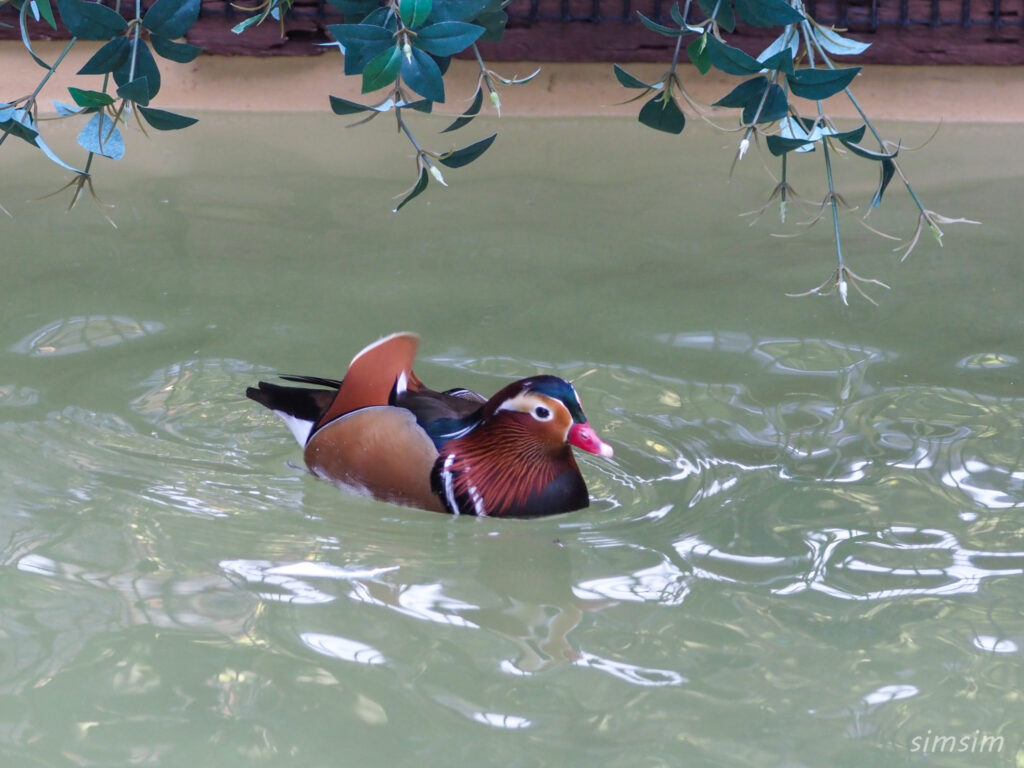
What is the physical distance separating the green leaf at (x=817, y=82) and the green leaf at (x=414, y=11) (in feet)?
1.91

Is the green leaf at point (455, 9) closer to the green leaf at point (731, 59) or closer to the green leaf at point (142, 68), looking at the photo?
the green leaf at point (731, 59)

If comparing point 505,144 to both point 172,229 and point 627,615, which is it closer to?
point 172,229

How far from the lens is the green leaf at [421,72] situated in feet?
6.36

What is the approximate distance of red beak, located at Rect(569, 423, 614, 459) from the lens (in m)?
2.87

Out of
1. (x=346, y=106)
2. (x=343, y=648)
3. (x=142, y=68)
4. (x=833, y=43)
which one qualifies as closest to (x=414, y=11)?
(x=346, y=106)

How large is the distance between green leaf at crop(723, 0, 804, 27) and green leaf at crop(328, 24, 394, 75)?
57 centimetres

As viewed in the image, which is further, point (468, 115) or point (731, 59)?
point (468, 115)

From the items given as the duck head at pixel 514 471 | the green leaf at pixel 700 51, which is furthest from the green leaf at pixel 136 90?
the duck head at pixel 514 471

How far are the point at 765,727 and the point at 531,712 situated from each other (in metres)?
0.40

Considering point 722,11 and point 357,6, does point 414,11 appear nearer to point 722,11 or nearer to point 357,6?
point 357,6

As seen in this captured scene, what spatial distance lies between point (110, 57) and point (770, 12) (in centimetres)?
111

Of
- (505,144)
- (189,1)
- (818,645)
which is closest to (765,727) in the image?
(818,645)

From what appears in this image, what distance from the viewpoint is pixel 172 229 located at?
15.6ft

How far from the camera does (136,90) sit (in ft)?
6.45
